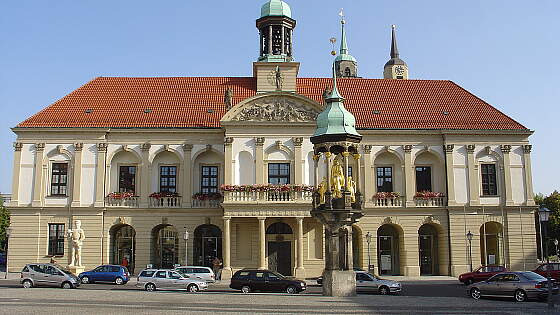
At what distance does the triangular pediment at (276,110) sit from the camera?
1725 inches

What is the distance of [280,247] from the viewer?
1735 inches

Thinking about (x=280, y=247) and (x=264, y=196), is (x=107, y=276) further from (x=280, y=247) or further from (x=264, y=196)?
(x=280, y=247)

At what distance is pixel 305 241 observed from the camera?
43938 millimetres

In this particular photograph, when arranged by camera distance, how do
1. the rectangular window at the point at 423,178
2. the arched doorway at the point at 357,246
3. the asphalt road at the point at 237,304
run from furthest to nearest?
the rectangular window at the point at 423,178 < the arched doorway at the point at 357,246 < the asphalt road at the point at 237,304

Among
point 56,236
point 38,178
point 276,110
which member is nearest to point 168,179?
point 56,236

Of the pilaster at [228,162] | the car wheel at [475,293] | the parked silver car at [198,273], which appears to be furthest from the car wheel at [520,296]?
the pilaster at [228,162]

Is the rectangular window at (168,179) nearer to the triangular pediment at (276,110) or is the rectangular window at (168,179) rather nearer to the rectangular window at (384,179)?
the triangular pediment at (276,110)

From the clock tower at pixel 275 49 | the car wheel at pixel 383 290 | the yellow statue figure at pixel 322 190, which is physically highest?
the clock tower at pixel 275 49

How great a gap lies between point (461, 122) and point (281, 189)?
1508 centimetres

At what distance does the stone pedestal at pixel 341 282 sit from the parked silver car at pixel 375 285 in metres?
4.88

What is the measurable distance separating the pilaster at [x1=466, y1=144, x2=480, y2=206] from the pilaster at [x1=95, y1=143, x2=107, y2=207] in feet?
87.2

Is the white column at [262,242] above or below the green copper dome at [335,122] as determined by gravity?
below

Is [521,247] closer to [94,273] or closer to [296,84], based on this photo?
[296,84]

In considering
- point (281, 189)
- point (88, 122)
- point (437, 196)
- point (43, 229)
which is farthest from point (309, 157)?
point (43, 229)
